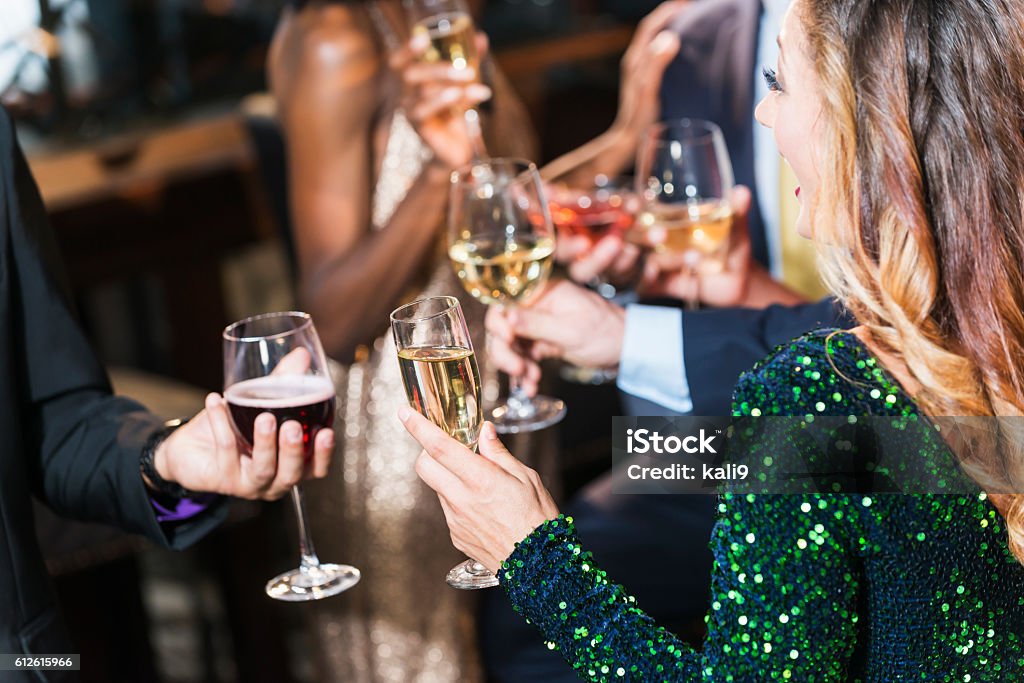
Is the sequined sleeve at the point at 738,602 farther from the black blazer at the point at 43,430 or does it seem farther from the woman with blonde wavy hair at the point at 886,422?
the black blazer at the point at 43,430

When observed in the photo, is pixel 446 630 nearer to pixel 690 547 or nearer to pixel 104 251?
pixel 690 547

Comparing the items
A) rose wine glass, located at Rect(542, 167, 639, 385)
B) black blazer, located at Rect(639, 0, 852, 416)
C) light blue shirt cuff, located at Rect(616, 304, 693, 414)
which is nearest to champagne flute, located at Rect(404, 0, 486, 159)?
rose wine glass, located at Rect(542, 167, 639, 385)

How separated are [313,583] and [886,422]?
25.5 inches

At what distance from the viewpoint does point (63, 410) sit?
1.52 metres

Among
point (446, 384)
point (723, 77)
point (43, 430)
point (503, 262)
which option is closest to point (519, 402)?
point (503, 262)

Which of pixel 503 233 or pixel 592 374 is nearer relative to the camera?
pixel 503 233

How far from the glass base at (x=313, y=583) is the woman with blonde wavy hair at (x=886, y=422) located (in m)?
0.20

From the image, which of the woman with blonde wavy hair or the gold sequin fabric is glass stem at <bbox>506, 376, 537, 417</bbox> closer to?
the woman with blonde wavy hair

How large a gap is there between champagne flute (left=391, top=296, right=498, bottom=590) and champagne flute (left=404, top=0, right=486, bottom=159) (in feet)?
2.76

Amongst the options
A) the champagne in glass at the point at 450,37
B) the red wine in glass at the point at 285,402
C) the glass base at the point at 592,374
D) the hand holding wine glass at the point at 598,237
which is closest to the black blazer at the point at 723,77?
the glass base at the point at 592,374

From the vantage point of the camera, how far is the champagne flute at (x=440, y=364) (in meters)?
1.22

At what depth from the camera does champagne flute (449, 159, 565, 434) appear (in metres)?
1.62

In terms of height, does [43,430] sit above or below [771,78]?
below

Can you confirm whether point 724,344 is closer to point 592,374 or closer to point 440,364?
point 592,374
